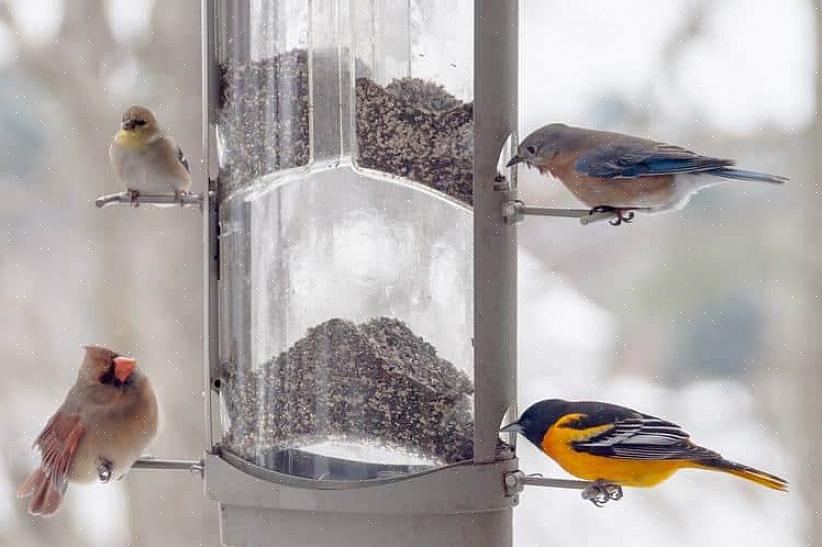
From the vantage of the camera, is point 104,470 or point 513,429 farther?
point 104,470

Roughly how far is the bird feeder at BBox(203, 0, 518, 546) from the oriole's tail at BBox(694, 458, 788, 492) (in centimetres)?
47

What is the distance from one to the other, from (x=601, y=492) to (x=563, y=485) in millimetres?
116

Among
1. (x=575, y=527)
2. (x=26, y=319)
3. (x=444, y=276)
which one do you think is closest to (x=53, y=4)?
(x=26, y=319)

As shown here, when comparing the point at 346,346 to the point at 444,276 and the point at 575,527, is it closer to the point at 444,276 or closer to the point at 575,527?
the point at 444,276

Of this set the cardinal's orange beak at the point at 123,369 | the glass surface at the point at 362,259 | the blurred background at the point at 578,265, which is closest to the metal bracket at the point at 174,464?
the glass surface at the point at 362,259

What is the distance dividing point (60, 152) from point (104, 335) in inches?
32.4

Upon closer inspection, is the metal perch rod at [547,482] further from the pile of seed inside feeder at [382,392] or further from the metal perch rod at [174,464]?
the metal perch rod at [174,464]

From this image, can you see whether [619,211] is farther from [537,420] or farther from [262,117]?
[262,117]

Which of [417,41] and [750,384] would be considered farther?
[750,384]

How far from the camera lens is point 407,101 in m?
3.04

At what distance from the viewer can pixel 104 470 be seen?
3631 mm

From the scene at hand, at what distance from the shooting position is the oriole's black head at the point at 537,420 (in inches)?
121

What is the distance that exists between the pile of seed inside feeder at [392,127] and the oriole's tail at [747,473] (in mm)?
799

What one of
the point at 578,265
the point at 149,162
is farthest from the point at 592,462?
the point at 578,265
